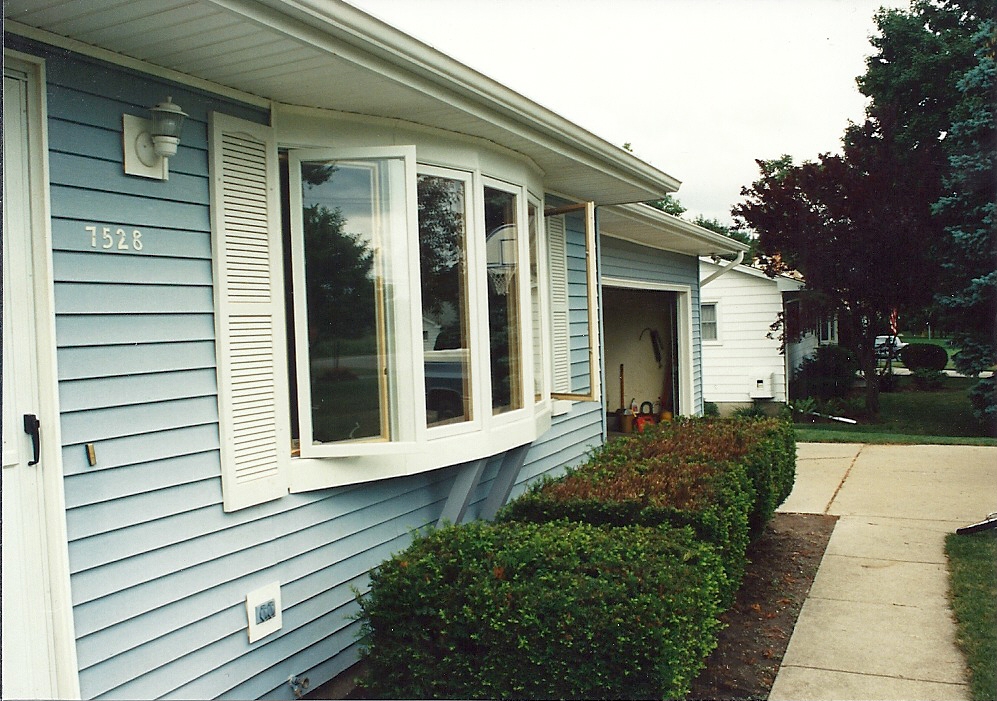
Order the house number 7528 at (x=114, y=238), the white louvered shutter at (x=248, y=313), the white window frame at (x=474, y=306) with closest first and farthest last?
the house number 7528 at (x=114, y=238) → the white louvered shutter at (x=248, y=313) → the white window frame at (x=474, y=306)

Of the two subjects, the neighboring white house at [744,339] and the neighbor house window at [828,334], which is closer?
the neighboring white house at [744,339]

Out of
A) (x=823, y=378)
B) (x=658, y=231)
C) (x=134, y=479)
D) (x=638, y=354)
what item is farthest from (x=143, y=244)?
(x=823, y=378)

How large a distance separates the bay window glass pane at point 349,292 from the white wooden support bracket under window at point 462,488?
0.80 metres

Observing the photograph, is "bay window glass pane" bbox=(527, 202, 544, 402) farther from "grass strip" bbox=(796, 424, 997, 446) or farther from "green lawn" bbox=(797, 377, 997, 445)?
"green lawn" bbox=(797, 377, 997, 445)

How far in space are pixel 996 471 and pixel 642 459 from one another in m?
5.63

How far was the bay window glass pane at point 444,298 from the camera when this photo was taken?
432 cm

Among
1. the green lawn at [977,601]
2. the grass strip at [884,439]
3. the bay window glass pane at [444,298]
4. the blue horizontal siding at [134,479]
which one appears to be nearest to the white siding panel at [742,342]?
the grass strip at [884,439]

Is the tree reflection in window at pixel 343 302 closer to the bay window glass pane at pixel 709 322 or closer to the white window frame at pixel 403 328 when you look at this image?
the white window frame at pixel 403 328

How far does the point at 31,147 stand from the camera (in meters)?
2.84

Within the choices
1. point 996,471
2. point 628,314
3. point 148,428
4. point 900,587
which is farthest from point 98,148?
point 628,314

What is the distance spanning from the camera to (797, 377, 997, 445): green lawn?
39.7 feet

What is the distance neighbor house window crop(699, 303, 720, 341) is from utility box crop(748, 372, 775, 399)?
1.13 metres

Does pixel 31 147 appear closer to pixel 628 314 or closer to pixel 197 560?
pixel 197 560

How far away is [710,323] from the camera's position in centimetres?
1753
